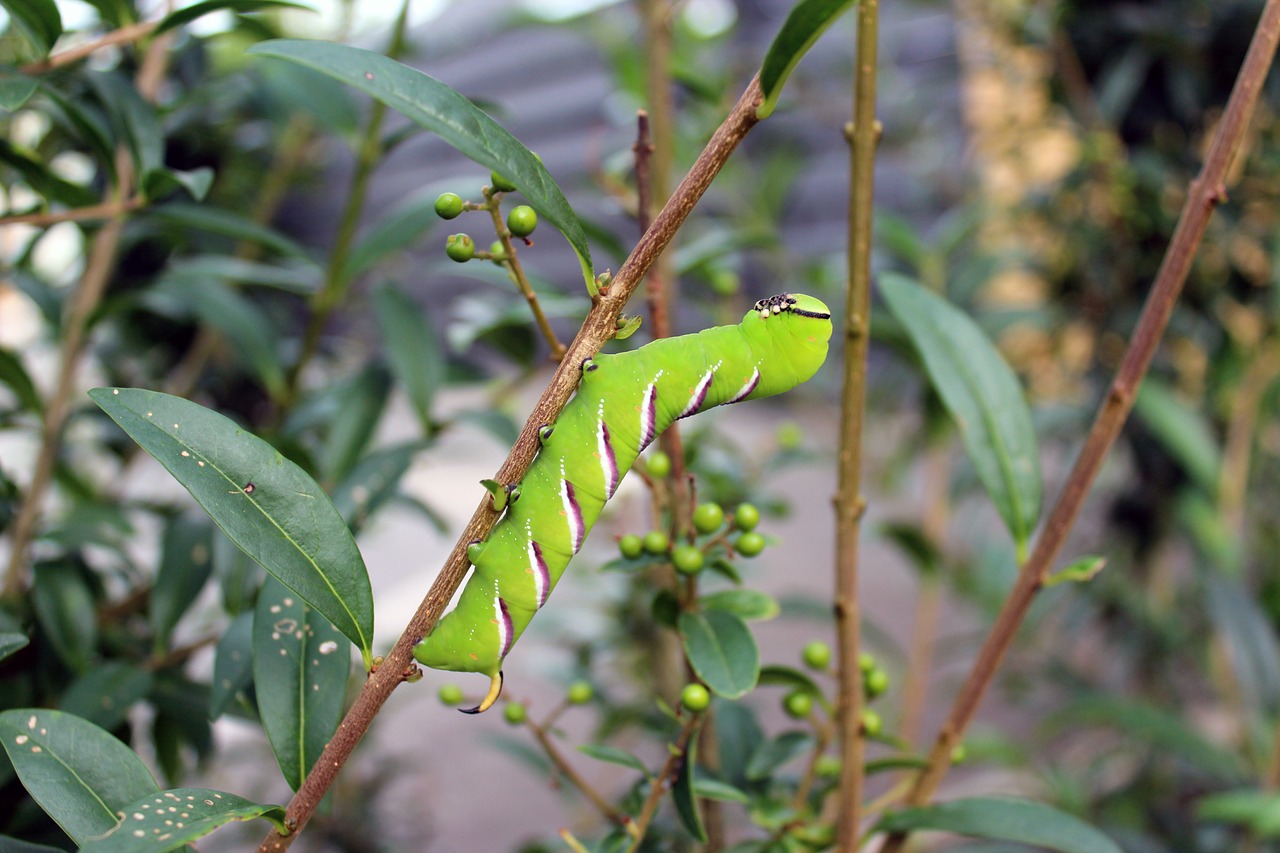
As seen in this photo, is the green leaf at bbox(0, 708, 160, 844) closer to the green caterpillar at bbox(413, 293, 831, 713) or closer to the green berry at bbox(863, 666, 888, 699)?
the green caterpillar at bbox(413, 293, 831, 713)

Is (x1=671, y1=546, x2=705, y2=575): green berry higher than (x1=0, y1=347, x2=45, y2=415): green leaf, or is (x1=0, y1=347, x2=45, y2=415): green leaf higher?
(x1=0, y1=347, x2=45, y2=415): green leaf

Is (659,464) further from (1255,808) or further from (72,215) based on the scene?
(1255,808)

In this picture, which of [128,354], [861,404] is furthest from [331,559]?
[128,354]

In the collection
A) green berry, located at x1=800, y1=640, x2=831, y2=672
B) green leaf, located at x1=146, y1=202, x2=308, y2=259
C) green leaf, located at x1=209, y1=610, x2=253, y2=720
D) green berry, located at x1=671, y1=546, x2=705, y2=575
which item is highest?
green leaf, located at x1=146, y1=202, x2=308, y2=259

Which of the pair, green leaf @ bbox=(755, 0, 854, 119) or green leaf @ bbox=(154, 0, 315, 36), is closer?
green leaf @ bbox=(755, 0, 854, 119)

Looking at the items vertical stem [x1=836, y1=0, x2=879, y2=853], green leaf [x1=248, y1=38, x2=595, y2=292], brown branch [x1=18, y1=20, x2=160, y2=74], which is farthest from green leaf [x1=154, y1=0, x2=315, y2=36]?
vertical stem [x1=836, y1=0, x2=879, y2=853]
